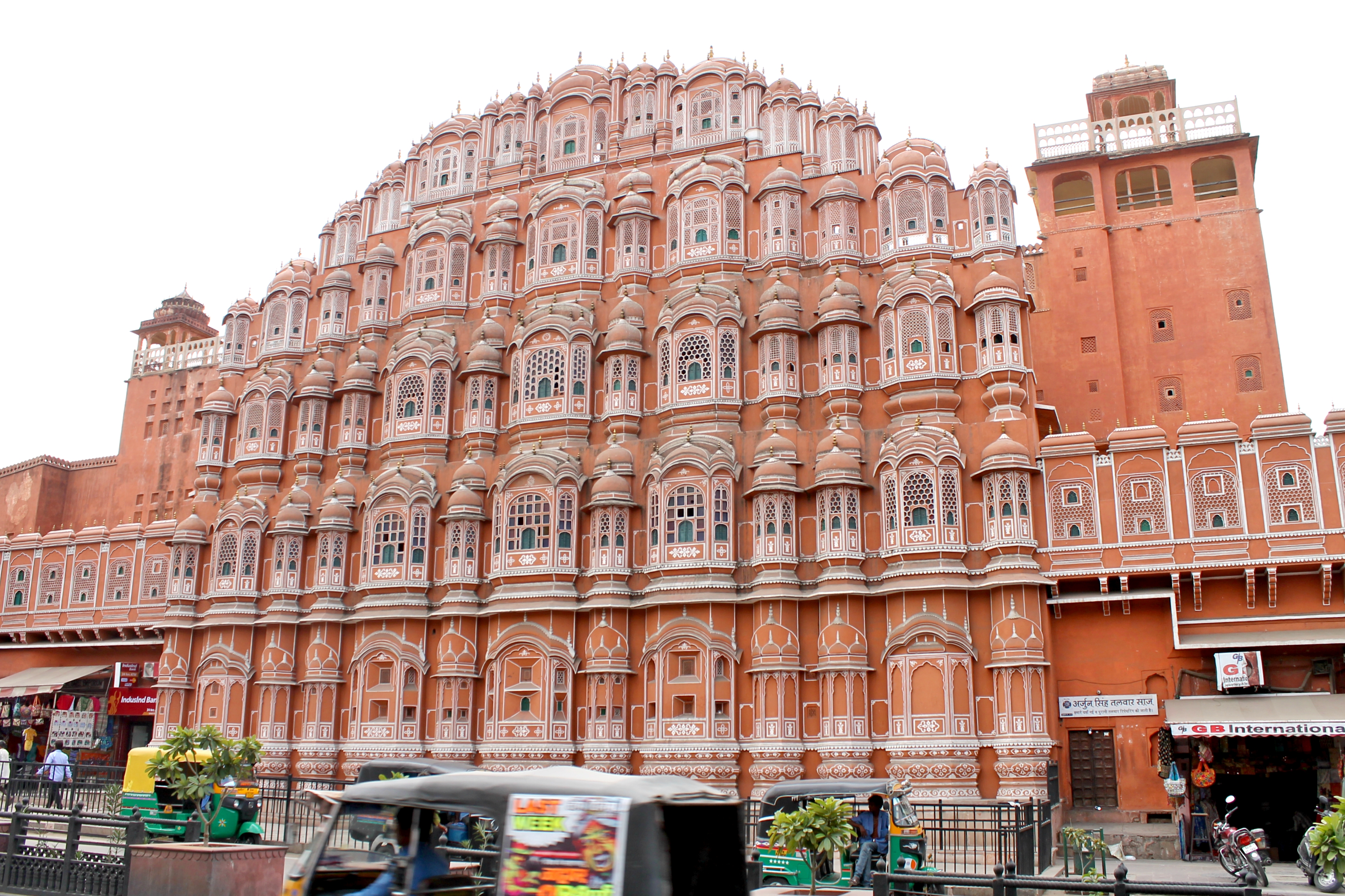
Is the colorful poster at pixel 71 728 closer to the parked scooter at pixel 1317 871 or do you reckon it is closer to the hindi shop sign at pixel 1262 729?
the hindi shop sign at pixel 1262 729

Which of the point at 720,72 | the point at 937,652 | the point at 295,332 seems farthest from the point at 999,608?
the point at 295,332

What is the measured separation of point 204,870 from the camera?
1370 centimetres

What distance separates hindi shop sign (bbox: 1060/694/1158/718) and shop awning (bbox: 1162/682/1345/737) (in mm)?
663

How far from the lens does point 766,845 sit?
58.4ft

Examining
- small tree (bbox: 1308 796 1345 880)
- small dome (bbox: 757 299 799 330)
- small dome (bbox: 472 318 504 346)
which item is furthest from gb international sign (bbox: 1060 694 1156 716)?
small dome (bbox: 472 318 504 346)

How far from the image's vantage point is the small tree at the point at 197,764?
1919 centimetres

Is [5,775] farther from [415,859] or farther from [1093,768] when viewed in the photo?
[1093,768]

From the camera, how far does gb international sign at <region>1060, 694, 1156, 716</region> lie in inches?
1048

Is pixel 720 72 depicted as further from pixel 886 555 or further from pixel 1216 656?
pixel 1216 656

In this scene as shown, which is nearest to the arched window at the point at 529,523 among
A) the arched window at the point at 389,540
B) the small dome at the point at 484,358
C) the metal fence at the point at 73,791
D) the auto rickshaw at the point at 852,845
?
the arched window at the point at 389,540

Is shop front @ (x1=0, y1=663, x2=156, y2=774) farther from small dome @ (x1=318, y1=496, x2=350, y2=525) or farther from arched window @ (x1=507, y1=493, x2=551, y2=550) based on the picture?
arched window @ (x1=507, y1=493, x2=551, y2=550)

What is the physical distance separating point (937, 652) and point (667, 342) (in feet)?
37.1

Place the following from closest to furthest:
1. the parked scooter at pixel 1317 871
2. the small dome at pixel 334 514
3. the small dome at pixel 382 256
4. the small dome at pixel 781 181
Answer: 1. the parked scooter at pixel 1317 871
2. the small dome at pixel 781 181
3. the small dome at pixel 334 514
4. the small dome at pixel 382 256

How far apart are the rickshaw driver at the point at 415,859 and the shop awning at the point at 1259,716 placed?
19.8 meters
